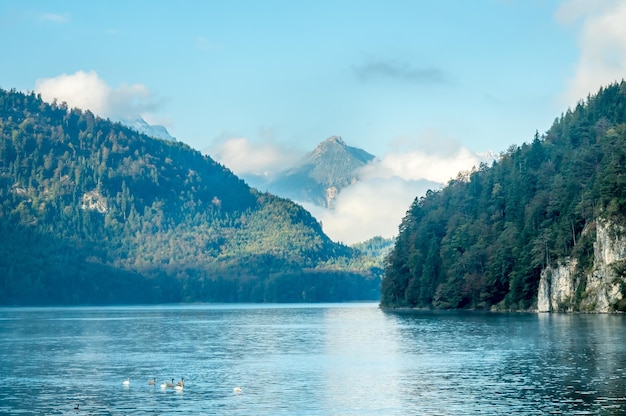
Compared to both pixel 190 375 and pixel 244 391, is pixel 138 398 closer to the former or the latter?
pixel 244 391

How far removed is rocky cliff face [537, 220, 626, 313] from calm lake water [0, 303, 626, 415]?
1554 cm

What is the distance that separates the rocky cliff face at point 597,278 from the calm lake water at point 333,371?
51.0 ft

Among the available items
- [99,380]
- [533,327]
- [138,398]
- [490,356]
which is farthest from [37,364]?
[533,327]

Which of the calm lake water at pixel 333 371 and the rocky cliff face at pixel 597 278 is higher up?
the rocky cliff face at pixel 597 278

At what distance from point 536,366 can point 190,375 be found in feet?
105

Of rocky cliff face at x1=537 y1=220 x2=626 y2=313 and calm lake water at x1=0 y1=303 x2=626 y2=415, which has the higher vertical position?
rocky cliff face at x1=537 y1=220 x2=626 y2=313

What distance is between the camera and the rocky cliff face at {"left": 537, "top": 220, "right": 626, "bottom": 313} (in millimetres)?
178125

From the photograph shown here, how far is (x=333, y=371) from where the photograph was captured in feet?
329

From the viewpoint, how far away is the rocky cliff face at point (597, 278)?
A: 178m

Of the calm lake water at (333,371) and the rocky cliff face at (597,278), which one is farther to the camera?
the rocky cliff face at (597,278)

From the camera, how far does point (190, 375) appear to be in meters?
97.9

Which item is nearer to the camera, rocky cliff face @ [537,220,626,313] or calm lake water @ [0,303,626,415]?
calm lake water @ [0,303,626,415]

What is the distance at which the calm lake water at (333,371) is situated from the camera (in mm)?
76062

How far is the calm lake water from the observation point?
7606 centimetres
